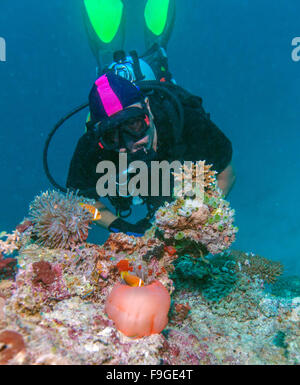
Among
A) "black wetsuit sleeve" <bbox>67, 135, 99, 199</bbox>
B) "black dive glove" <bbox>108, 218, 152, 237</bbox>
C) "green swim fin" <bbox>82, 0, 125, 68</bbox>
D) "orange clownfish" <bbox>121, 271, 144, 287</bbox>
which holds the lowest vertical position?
"orange clownfish" <bbox>121, 271, 144, 287</bbox>

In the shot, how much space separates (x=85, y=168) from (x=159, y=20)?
302 inches

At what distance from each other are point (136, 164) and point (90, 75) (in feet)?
210

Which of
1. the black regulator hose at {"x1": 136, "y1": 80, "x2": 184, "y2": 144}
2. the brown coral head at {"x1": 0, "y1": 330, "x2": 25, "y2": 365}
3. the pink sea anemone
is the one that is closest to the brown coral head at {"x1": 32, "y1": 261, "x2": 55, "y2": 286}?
the pink sea anemone

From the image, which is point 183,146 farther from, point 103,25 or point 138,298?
point 103,25

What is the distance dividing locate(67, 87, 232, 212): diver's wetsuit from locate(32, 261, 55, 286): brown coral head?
2237 mm

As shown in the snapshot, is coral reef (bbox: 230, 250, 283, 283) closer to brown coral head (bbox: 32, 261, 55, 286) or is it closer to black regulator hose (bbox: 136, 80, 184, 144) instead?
black regulator hose (bbox: 136, 80, 184, 144)

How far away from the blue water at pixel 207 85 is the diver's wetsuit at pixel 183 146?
1485 inches

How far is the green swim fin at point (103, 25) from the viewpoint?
786 cm

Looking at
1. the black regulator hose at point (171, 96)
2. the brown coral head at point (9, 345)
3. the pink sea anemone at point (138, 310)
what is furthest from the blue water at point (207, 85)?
the brown coral head at point (9, 345)

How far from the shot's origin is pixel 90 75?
5784 centimetres

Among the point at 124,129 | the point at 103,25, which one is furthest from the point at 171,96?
the point at 103,25

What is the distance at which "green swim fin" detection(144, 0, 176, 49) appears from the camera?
822 cm

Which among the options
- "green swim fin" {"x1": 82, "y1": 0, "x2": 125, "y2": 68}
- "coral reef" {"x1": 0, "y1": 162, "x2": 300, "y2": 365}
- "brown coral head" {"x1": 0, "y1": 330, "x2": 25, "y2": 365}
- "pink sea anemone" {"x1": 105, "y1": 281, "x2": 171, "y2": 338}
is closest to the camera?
"brown coral head" {"x1": 0, "y1": 330, "x2": 25, "y2": 365}
